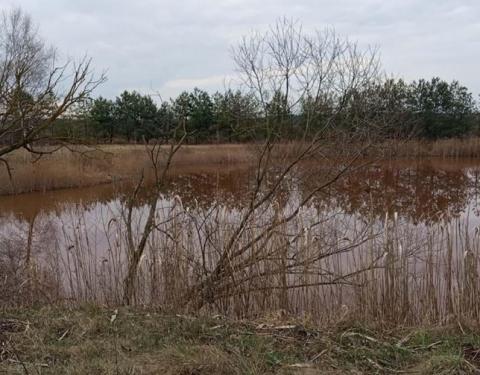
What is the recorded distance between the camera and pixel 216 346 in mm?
2689

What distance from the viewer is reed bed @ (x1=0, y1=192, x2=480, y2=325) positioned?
13.6ft

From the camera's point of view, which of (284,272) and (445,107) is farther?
(445,107)

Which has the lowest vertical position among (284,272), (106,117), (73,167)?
(284,272)

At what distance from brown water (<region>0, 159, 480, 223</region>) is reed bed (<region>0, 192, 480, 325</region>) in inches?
21.6

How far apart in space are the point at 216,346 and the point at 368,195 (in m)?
6.05

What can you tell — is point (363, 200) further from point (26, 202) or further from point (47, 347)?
point (26, 202)

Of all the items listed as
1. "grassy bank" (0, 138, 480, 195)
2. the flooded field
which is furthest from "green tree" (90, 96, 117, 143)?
the flooded field

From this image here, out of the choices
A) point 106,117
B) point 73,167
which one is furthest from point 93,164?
point 106,117

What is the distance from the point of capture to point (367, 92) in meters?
5.76

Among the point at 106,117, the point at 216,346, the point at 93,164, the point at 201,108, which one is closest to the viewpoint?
the point at 216,346

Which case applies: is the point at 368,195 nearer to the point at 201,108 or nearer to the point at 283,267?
the point at 283,267

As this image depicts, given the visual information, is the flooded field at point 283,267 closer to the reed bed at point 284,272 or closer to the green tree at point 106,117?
the reed bed at point 284,272

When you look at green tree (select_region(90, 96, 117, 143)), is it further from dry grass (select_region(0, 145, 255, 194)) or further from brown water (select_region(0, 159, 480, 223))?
brown water (select_region(0, 159, 480, 223))

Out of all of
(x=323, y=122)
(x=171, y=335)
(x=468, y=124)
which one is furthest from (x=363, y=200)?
(x=468, y=124)
